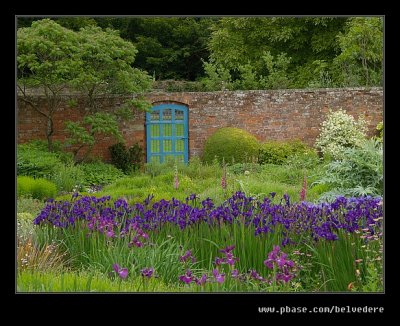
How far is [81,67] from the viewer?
45.5ft

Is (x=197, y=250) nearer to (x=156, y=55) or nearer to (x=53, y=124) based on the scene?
(x=53, y=124)

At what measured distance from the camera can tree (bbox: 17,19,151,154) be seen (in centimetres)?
1337

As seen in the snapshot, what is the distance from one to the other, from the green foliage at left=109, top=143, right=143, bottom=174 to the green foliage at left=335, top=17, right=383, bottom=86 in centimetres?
613

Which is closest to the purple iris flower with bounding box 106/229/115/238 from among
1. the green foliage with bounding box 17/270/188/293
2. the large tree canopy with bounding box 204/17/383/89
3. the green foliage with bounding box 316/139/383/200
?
the green foliage with bounding box 17/270/188/293

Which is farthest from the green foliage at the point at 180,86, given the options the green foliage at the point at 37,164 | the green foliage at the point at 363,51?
the green foliage at the point at 37,164

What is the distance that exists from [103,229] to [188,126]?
10.7m

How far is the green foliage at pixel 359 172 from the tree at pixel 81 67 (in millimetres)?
6686

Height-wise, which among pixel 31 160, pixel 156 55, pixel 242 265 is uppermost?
pixel 156 55

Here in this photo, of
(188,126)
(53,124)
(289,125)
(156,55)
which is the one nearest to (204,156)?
(188,126)

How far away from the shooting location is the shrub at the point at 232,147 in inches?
580

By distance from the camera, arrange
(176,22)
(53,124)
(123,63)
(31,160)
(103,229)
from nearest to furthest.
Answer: (103,229) → (31,160) → (123,63) → (53,124) → (176,22)

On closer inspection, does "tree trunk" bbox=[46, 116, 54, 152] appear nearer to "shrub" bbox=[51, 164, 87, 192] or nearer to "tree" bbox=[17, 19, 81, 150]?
"tree" bbox=[17, 19, 81, 150]

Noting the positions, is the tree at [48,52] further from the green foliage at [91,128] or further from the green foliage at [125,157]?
the green foliage at [125,157]

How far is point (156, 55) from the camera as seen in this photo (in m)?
24.2
